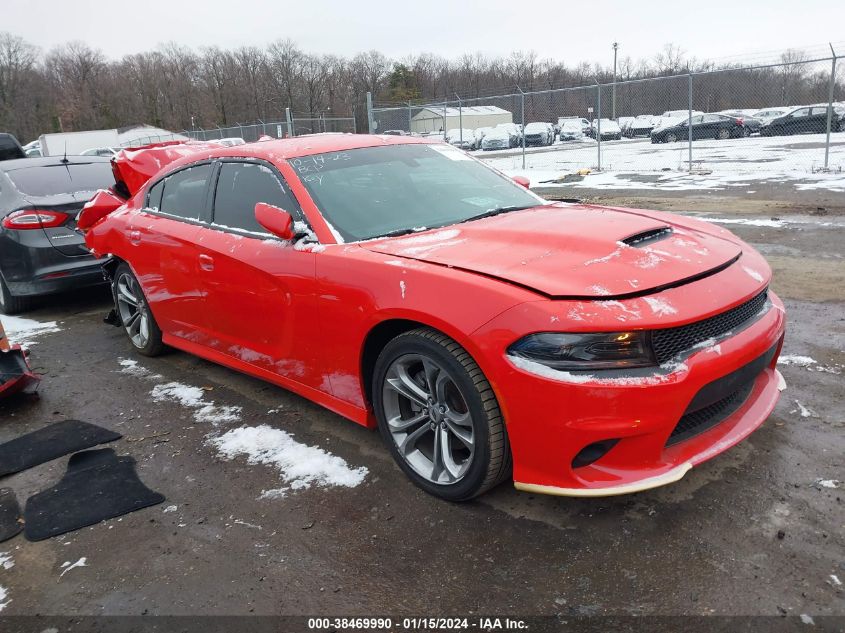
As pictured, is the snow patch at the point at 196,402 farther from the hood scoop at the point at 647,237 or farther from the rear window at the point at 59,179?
the rear window at the point at 59,179

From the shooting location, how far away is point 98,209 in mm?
5512

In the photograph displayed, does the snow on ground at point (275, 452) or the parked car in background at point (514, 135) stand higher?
the parked car in background at point (514, 135)

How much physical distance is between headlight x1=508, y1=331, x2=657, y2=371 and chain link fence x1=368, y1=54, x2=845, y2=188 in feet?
41.3

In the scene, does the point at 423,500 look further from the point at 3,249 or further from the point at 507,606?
the point at 3,249

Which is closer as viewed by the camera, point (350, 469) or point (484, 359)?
point (484, 359)

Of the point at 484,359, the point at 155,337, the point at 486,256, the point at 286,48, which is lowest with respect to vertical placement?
the point at 155,337

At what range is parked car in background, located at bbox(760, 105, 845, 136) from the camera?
85.0ft

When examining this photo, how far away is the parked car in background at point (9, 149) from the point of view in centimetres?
1373

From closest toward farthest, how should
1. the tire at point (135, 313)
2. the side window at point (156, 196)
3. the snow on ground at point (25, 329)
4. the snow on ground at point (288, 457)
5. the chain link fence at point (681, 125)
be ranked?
the snow on ground at point (288, 457)
the side window at point (156, 196)
the tire at point (135, 313)
the snow on ground at point (25, 329)
the chain link fence at point (681, 125)

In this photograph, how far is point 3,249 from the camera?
239 inches

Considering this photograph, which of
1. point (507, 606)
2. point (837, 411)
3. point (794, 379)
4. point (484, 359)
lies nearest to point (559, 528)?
point (507, 606)

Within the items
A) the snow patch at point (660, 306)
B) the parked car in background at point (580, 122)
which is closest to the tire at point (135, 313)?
the snow patch at point (660, 306)

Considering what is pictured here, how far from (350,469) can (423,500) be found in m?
0.48

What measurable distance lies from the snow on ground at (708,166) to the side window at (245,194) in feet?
36.5
